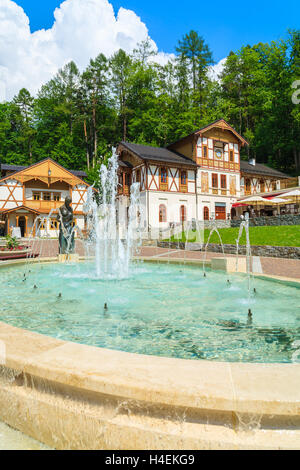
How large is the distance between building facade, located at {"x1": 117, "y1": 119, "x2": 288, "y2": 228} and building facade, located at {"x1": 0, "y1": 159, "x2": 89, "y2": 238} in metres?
7.09

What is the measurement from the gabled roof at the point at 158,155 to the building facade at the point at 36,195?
9.19 meters

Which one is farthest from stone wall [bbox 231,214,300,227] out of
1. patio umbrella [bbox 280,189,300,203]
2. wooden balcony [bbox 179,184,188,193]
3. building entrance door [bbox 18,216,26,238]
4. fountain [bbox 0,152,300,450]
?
building entrance door [bbox 18,216,26,238]

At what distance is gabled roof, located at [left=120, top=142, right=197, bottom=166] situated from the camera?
1241 inches

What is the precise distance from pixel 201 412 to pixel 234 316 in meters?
3.11

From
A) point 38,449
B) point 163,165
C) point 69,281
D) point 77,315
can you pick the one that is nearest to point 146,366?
point 38,449

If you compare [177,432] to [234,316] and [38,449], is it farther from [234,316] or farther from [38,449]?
[234,316]

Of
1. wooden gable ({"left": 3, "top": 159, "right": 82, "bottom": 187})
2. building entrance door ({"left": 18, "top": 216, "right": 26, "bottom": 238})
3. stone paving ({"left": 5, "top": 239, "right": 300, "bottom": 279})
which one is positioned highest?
wooden gable ({"left": 3, "top": 159, "right": 82, "bottom": 187})

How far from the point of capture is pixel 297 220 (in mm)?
20578

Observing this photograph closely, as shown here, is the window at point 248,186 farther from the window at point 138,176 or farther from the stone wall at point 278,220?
the stone wall at point 278,220

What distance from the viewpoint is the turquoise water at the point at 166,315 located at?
3.33 meters

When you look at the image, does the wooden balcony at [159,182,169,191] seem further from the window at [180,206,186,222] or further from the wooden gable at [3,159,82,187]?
the wooden gable at [3,159,82,187]

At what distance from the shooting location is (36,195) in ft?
124

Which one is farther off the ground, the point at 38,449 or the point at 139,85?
the point at 139,85

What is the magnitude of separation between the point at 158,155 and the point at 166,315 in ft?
99.2
